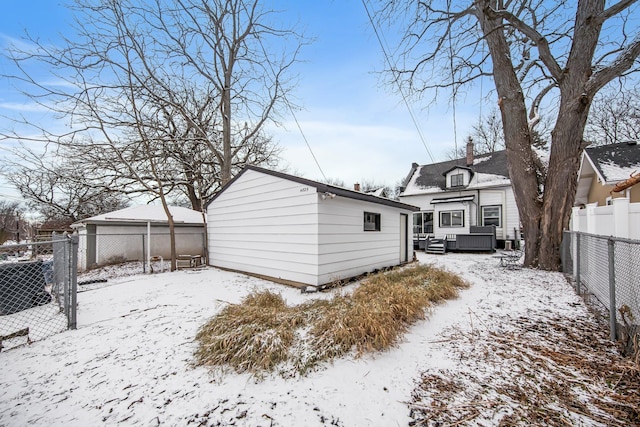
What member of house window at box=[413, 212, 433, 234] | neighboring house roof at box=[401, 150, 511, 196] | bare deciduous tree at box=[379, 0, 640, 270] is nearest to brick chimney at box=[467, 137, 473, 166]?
neighboring house roof at box=[401, 150, 511, 196]

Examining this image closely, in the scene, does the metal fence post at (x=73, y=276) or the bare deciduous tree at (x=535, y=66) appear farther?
the bare deciduous tree at (x=535, y=66)

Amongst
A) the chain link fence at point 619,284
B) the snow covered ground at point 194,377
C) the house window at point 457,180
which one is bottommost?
the snow covered ground at point 194,377

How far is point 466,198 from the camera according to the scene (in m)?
14.7

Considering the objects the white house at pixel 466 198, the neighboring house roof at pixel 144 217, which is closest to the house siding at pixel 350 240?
the neighboring house roof at pixel 144 217

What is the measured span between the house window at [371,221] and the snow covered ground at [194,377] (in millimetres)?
3318

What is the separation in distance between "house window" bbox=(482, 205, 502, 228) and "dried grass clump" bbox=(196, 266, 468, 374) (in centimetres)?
1318

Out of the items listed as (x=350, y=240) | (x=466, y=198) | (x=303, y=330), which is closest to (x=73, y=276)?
(x=303, y=330)

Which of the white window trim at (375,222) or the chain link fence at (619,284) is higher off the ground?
the white window trim at (375,222)

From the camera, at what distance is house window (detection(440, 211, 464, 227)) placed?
49.7ft

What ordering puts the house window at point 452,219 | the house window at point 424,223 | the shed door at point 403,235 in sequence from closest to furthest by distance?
the shed door at point 403,235
the house window at point 452,219
the house window at point 424,223

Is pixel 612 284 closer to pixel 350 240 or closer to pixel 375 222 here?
pixel 350 240

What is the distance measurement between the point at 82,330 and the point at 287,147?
1253cm

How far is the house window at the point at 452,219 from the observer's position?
1514 centimetres

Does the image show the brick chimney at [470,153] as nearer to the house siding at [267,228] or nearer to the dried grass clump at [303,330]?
the house siding at [267,228]
